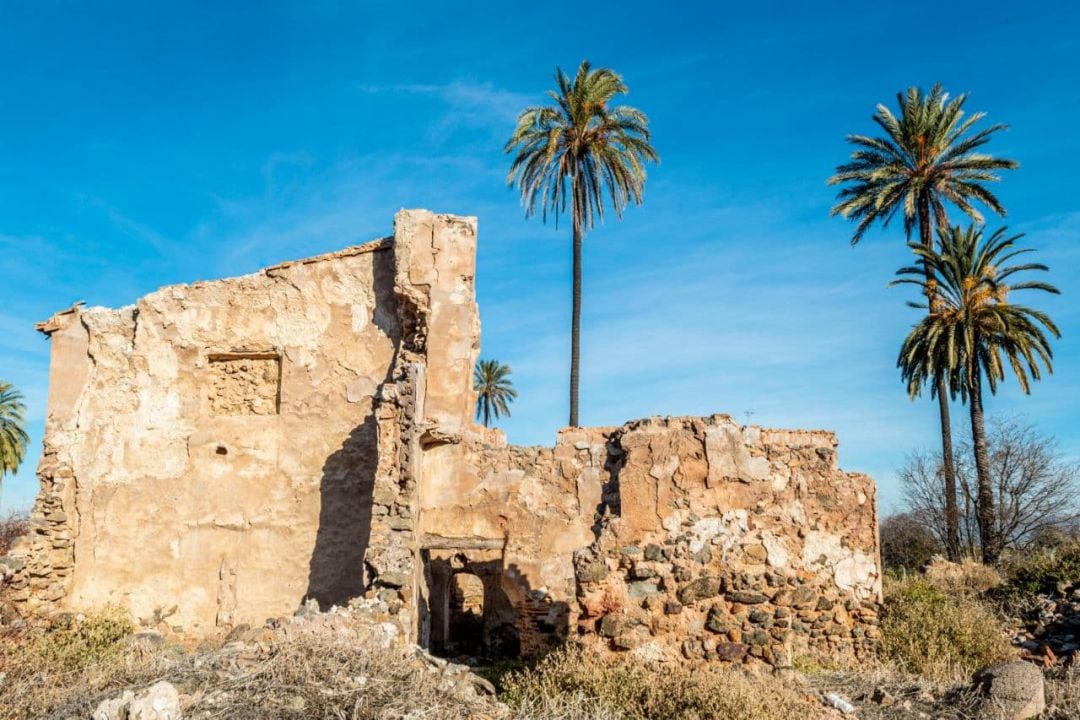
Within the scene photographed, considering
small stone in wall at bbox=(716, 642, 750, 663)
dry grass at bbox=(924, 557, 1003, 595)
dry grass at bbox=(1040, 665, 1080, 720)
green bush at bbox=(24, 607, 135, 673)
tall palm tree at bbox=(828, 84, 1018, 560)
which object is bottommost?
dry grass at bbox=(1040, 665, 1080, 720)

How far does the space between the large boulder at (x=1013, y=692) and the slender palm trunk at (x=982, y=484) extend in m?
13.2

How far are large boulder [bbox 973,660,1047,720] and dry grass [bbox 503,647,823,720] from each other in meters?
1.79

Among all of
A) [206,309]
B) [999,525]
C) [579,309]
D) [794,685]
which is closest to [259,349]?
[206,309]

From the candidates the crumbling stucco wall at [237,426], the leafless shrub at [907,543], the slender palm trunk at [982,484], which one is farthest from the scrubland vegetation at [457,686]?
the leafless shrub at [907,543]

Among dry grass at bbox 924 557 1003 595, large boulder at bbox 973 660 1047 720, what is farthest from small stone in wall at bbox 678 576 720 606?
dry grass at bbox 924 557 1003 595

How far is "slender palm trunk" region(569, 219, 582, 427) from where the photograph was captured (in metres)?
23.4

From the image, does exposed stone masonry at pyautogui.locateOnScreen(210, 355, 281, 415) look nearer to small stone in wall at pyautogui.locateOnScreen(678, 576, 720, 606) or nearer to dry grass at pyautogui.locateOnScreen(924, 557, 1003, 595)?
small stone in wall at pyautogui.locateOnScreen(678, 576, 720, 606)

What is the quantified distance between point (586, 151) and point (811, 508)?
1659 centimetres

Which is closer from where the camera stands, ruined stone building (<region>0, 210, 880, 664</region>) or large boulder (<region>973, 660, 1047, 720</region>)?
large boulder (<region>973, 660, 1047, 720</region>)

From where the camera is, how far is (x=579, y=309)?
24.6 metres

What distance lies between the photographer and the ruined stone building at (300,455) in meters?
13.3

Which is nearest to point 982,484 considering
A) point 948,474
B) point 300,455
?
point 948,474

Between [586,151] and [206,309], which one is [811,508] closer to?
[206,309]

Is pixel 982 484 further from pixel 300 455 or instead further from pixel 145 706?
pixel 145 706
